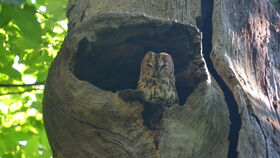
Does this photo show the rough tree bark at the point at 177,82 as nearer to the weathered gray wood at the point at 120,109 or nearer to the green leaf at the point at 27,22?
the weathered gray wood at the point at 120,109

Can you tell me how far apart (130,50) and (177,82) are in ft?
1.17

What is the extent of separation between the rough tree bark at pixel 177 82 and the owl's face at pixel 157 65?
0.06 metres

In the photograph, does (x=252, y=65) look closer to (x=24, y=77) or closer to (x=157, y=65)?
(x=157, y=65)

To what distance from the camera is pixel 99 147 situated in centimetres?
199

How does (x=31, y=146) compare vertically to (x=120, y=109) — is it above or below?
below

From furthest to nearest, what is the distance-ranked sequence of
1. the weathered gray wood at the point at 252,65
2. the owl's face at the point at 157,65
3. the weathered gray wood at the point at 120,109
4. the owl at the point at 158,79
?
the owl's face at the point at 157,65 < the owl at the point at 158,79 < the weathered gray wood at the point at 252,65 < the weathered gray wood at the point at 120,109

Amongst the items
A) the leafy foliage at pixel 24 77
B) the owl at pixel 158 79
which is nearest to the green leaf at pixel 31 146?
the leafy foliage at pixel 24 77

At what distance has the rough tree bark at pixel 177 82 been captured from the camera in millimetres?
1981

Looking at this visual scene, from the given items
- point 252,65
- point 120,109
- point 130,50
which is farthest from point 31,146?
point 252,65

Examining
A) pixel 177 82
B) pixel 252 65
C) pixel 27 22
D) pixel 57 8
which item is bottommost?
pixel 177 82

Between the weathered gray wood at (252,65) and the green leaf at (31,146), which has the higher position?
the weathered gray wood at (252,65)

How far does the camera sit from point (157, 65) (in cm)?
264

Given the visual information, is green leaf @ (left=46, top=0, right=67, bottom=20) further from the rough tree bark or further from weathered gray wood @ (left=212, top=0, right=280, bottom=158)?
weathered gray wood @ (left=212, top=0, right=280, bottom=158)

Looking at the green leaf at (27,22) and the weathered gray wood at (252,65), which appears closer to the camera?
the green leaf at (27,22)
